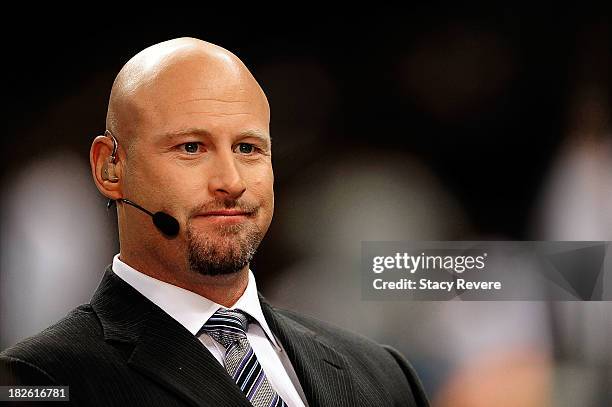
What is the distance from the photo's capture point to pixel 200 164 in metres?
1.85

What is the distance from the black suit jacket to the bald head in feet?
1.12

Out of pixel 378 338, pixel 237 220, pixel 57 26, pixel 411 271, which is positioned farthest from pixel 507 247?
pixel 57 26

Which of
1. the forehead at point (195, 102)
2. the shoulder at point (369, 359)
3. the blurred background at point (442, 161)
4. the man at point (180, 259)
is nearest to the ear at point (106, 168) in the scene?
the man at point (180, 259)

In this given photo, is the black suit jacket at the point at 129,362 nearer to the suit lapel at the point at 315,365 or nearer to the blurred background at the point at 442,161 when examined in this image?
the suit lapel at the point at 315,365

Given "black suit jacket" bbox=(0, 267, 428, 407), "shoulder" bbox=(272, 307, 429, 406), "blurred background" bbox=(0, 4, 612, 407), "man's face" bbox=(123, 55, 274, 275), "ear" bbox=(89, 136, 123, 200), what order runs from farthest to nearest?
"blurred background" bbox=(0, 4, 612, 407)
"shoulder" bbox=(272, 307, 429, 406)
"ear" bbox=(89, 136, 123, 200)
"man's face" bbox=(123, 55, 274, 275)
"black suit jacket" bbox=(0, 267, 428, 407)

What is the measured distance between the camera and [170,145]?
1858mm

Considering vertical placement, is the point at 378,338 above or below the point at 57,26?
below

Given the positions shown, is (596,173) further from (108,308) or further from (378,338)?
(108,308)

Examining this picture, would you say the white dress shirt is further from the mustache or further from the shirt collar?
the mustache

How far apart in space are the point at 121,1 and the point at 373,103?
823 millimetres

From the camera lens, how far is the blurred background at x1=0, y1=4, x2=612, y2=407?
2826 millimetres

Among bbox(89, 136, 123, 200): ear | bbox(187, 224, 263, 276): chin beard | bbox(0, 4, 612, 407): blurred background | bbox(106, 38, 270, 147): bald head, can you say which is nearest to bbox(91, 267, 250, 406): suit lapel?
bbox(187, 224, 263, 276): chin beard

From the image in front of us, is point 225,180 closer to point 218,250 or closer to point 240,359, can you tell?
point 218,250

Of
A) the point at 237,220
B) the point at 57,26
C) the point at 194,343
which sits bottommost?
the point at 194,343
